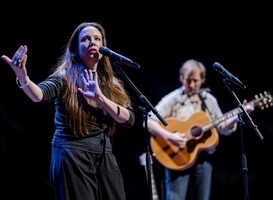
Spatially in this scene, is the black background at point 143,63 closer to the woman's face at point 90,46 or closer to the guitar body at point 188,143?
the guitar body at point 188,143

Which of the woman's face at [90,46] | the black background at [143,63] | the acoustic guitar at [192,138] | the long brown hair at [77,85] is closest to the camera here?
the long brown hair at [77,85]

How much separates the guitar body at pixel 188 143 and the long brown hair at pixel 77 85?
185 cm

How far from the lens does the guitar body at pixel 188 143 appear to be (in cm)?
491

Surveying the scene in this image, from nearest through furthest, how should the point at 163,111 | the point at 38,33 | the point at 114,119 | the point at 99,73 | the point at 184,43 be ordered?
1. the point at 114,119
2. the point at 99,73
3. the point at 163,111
4. the point at 38,33
5. the point at 184,43

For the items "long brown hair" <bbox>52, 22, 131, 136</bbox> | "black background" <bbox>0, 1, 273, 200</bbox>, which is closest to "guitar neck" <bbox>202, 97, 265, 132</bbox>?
"black background" <bbox>0, 1, 273, 200</bbox>

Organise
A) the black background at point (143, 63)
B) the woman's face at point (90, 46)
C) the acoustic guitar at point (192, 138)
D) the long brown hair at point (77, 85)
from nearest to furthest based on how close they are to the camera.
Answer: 1. the long brown hair at point (77, 85)
2. the woman's face at point (90, 46)
3. the acoustic guitar at point (192, 138)
4. the black background at point (143, 63)

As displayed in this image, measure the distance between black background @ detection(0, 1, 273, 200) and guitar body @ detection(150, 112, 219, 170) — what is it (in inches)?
28.7

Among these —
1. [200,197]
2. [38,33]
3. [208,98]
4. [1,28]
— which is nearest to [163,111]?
[208,98]

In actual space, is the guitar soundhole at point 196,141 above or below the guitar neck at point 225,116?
below

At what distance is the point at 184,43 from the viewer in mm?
6227

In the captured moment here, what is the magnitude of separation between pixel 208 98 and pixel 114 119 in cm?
232

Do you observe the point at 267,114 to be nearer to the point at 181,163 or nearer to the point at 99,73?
the point at 181,163

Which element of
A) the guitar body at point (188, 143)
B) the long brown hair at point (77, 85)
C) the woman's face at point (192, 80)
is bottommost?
the guitar body at point (188, 143)

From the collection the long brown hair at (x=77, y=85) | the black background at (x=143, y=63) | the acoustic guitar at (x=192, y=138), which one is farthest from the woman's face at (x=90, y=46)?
the black background at (x=143, y=63)
